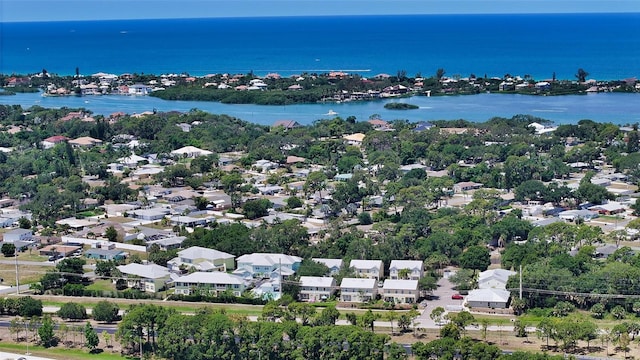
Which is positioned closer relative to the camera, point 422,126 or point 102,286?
point 102,286

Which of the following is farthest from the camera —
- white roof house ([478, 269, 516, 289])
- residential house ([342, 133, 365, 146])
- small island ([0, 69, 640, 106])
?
small island ([0, 69, 640, 106])

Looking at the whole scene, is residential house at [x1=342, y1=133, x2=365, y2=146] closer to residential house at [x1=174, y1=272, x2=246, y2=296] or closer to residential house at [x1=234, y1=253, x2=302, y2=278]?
residential house at [x1=234, y1=253, x2=302, y2=278]

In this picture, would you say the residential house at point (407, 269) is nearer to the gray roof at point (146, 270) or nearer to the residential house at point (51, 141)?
the gray roof at point (146, 270)

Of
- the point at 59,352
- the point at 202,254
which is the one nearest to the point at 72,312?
the point at 59,352

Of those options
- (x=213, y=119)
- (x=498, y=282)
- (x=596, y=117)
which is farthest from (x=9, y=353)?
(x=596, y=117)

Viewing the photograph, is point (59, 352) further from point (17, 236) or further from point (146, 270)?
point (17, 236)

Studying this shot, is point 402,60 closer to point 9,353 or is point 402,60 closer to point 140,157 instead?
point 140,157

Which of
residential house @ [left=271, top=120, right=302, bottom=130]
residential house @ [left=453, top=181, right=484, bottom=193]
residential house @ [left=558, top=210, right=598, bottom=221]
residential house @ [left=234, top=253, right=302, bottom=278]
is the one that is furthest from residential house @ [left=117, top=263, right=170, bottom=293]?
residential house @ [left=271, top=120, right=302, bottom=130]

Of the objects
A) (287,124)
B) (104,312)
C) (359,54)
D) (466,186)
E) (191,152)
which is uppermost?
(359,54)
